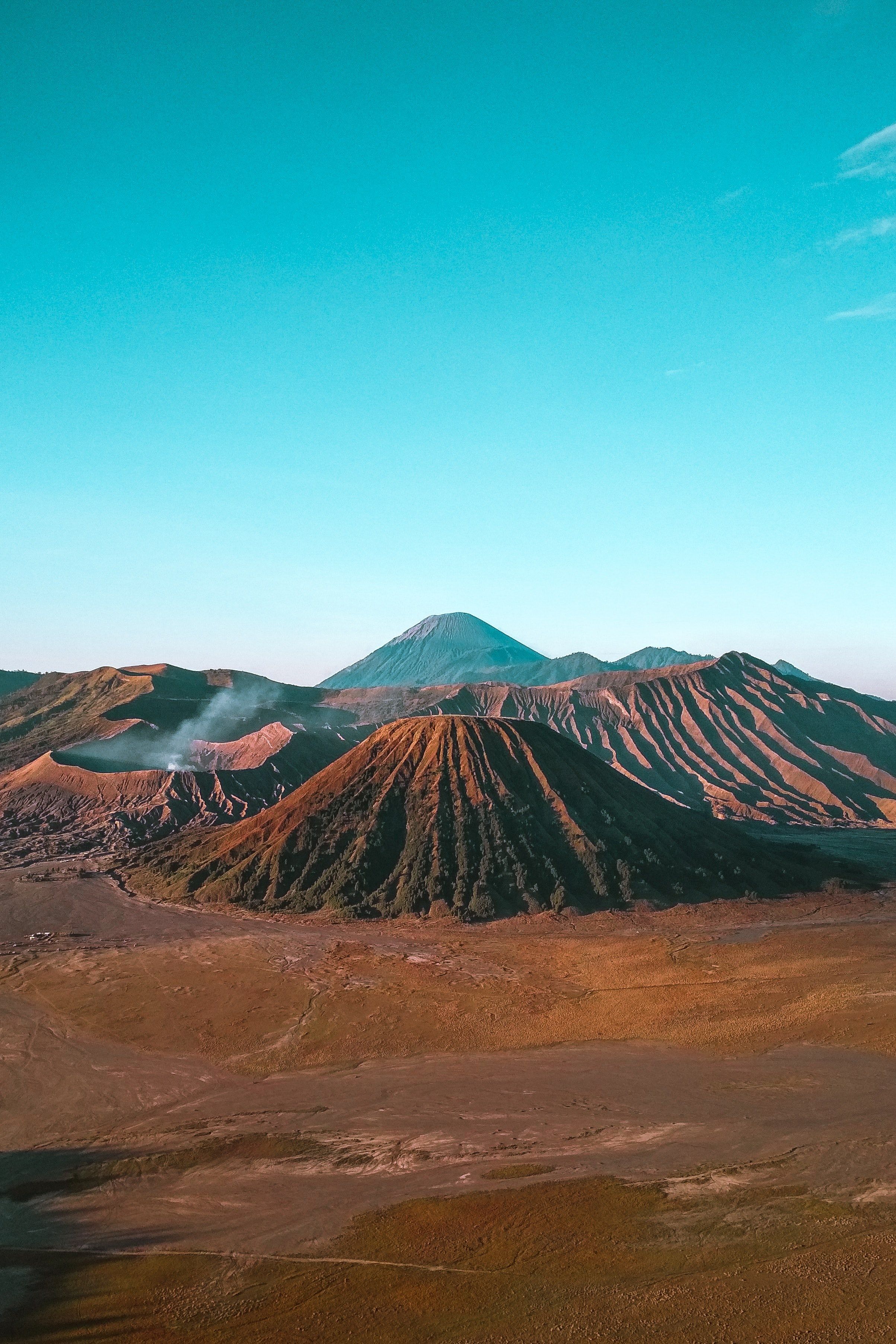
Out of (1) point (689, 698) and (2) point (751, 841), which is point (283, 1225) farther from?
(1) point (689, 698)

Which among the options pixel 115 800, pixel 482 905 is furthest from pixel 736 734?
pixel 115 800

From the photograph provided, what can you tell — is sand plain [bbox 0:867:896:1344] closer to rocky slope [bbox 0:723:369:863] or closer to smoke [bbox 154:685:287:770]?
rocky slope [bbox 0:723:369:863]

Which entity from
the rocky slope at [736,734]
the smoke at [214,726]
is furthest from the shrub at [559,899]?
the smoke at [214,726]

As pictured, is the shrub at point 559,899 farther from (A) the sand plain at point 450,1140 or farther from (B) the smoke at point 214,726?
(B) the smoke at point 214,726

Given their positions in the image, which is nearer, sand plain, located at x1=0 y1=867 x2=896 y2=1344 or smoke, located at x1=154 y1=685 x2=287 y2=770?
sand plain, located at x1=0 y1=867 x2=896 y2=1344

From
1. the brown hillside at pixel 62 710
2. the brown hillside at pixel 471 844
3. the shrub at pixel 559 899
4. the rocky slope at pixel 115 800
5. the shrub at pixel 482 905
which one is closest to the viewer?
the shrub at pixel 482 905

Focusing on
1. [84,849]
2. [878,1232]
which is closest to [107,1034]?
[878,1232]

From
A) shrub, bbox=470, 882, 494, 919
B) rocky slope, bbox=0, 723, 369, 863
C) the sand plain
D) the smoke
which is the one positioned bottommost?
the sand plain

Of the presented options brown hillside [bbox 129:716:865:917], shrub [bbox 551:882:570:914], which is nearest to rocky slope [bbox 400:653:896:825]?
brown hillside [bbox 129:716:865:917]

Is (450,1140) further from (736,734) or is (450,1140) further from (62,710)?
(62,710)
